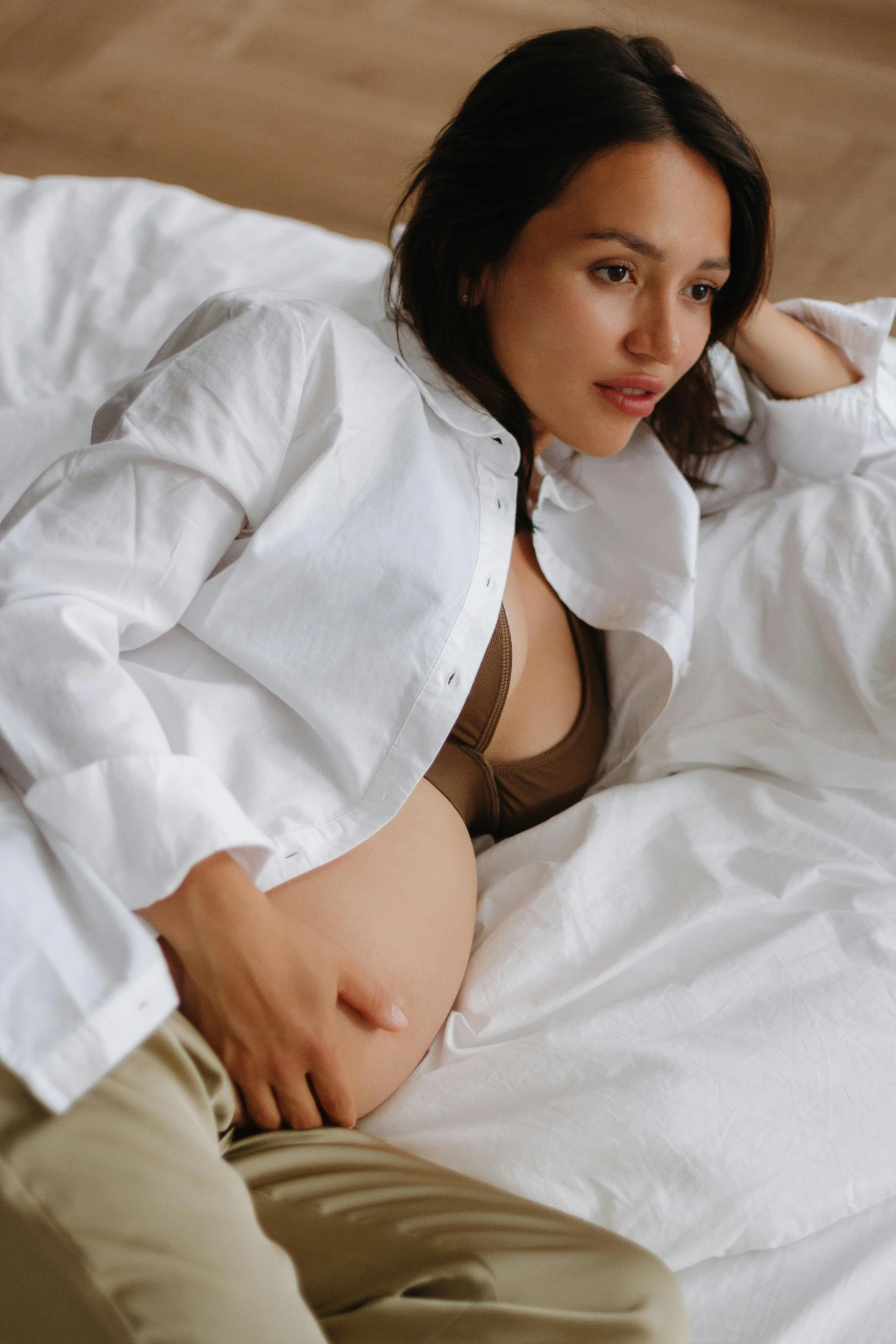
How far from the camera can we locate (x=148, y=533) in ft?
2.91

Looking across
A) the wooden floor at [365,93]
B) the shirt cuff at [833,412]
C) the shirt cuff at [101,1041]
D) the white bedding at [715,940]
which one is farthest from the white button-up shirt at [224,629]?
the wooden floor at [365,93]

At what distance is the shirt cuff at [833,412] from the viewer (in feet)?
4.22

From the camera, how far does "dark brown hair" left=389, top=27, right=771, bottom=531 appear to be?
1.02m

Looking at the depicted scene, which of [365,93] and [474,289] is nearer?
[474,289]

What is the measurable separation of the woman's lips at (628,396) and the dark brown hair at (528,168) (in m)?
0.10

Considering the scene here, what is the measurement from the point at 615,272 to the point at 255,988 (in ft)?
2.18

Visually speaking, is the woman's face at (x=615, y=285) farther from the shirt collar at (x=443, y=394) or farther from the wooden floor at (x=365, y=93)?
the wooden floor at (x=365, y=93)

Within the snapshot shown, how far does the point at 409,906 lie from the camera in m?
0.96

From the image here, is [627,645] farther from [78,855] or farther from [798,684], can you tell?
[78,855]

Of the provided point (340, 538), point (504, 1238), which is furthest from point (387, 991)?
point (340, 538)

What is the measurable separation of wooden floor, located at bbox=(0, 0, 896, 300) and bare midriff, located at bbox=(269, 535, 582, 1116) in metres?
1.48

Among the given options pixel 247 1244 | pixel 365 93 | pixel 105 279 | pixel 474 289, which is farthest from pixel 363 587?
pixel 365 93

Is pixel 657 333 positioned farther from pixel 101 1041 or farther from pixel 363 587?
pixel 101 1041

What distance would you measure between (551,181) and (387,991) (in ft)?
2.27
